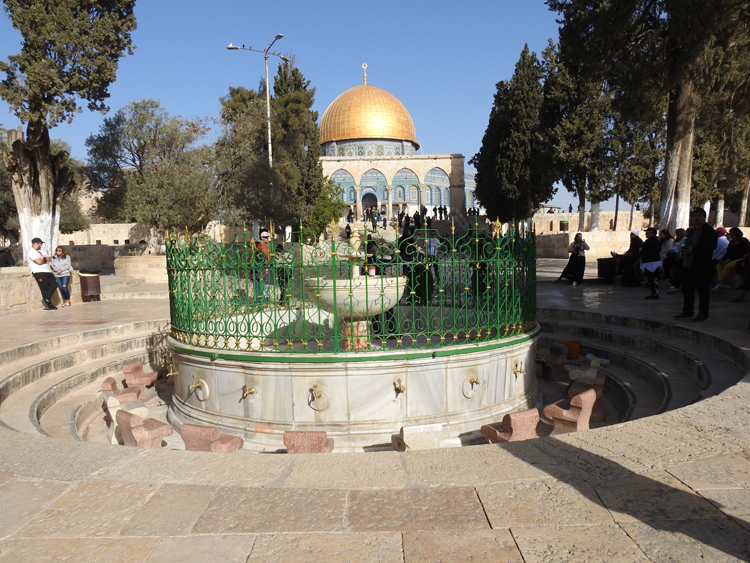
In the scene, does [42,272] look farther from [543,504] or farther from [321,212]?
[321,212]

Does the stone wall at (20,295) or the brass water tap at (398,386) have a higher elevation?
the stone wall at (20,295)

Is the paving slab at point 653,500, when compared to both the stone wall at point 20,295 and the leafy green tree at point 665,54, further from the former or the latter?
the leafy green tree at point 665,54

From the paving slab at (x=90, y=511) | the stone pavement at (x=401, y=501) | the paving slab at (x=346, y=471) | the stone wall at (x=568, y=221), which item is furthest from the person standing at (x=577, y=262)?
the stone wall at (x=568, y=221)

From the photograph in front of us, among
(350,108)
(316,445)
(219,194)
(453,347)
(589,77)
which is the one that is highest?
(350,108)

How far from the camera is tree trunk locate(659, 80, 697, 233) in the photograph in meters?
12.7

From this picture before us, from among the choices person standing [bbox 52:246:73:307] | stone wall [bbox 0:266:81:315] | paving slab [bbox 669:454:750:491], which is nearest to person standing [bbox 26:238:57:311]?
person standing [bbox 52:246:73:307]

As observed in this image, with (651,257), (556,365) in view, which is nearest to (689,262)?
(556,365)

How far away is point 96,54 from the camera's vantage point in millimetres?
16312

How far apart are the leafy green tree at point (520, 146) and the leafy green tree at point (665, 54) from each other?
39.4ft

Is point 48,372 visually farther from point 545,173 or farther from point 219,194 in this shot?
point 545,173

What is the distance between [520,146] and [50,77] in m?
20.6

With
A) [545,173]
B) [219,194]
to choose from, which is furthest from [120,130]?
[545,173]

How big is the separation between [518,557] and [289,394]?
9.09 feet

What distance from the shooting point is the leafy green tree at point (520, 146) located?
88.3ft
